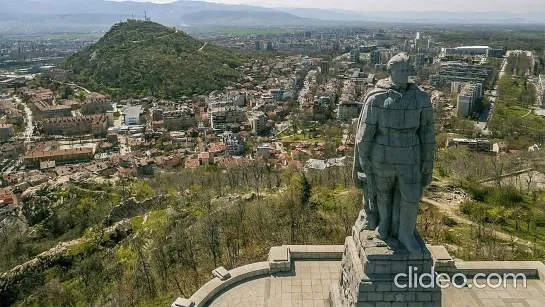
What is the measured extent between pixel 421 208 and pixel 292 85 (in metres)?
56.3

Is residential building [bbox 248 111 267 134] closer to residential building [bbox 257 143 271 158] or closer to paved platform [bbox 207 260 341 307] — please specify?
residential building [bbox 257 143 271 158]

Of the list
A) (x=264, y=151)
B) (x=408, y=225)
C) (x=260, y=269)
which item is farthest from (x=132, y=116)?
(x=408, y=225)

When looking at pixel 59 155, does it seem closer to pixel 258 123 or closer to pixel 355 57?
pixel 258 123

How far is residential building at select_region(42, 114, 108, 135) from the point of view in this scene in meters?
52.0

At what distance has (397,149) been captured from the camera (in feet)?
23.4

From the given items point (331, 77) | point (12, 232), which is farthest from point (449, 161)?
point (331, 77)

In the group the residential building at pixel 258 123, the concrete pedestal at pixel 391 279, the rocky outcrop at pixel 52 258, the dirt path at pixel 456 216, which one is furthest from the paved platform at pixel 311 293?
the residential building at pixel 258 123

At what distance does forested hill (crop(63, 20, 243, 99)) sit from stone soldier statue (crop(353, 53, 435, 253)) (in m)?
61.6

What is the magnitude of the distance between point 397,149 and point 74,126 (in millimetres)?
52674

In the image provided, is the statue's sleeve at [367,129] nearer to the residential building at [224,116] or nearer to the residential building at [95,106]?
the residential building at [224,116]

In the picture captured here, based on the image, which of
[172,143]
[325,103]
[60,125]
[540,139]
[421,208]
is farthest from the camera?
[325,103]

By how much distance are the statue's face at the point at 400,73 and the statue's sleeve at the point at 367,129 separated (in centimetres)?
47

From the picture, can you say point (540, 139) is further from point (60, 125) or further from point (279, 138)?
point (60, 125)

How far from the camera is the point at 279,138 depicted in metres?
47.9
